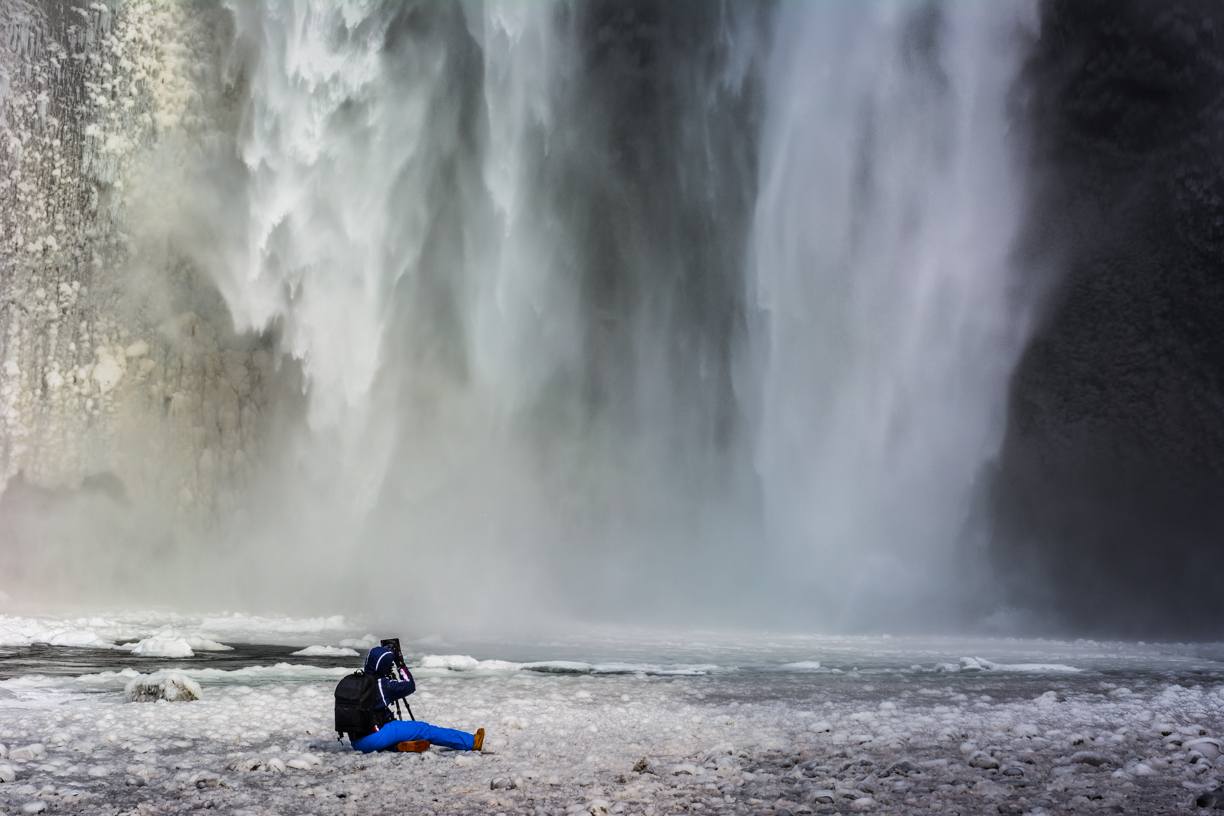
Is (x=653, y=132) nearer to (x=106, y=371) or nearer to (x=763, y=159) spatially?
(x=763, y=159)

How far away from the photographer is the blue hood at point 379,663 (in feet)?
22.5

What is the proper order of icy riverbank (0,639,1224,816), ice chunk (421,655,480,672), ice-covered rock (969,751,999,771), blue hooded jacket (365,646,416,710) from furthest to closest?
ice chunk (421,655,480,672) < blue hooded jacket (365,646,416,710) < ice-covered rock (969,751,999,771) < icy riverbank (0,639,1224,816)

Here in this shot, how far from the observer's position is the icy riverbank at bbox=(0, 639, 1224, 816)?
5.23 meters

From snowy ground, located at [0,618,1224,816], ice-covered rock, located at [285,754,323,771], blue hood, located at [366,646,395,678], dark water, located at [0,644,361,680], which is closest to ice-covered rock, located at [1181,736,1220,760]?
snowy ground, located at [0,618,1224,816]

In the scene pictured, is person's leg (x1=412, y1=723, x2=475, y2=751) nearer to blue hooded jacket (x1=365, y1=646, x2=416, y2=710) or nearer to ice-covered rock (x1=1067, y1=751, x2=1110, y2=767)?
blue hooded jacket (x1=365, y1=646, x2=416, y2=710)

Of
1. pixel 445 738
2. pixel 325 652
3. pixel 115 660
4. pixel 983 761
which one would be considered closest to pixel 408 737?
pixel 445 738

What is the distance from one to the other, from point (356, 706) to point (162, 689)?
3.57m

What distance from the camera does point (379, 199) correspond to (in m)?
28.0

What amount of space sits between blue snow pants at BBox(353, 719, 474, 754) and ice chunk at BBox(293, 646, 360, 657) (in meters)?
8.19

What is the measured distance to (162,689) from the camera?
897 cm

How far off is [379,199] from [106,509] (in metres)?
13.6

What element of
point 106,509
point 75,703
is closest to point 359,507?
point 106,509

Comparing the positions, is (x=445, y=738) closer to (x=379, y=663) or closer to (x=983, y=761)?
(x=379, y=663)

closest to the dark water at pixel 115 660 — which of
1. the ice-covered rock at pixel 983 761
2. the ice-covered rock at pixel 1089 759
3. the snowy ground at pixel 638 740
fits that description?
the snowy ground at pixel 638 740
